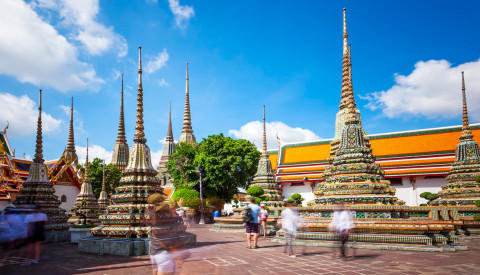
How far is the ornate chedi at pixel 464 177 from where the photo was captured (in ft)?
53.2

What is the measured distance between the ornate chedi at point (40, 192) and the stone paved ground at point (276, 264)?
5883 mm

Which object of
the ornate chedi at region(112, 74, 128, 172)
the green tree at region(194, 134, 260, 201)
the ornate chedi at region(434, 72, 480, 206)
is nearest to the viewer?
the ornate chedi at region(434, 72, 480, 206)

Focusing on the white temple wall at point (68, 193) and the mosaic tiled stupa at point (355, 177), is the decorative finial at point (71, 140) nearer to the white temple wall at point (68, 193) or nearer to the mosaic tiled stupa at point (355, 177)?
the white temple wall at point (68, 193)

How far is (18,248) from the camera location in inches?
346

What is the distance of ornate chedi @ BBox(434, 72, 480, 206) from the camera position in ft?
53.2

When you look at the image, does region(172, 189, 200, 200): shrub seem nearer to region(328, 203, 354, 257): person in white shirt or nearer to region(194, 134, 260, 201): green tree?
region(194, 134, 260, 201): green tree

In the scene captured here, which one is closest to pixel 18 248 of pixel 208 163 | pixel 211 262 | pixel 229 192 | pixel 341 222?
pixel 211 262

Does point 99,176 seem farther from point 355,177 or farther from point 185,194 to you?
point 355,177

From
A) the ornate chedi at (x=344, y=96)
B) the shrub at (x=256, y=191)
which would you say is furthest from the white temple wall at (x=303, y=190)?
the ornate chedi at (x=344, y=96)

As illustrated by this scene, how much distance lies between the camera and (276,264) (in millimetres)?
7508

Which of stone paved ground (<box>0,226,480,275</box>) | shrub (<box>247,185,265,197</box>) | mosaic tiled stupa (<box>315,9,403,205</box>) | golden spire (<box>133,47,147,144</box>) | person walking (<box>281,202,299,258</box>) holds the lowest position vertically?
stone paved ground (<box>0,226,480,275</box>)

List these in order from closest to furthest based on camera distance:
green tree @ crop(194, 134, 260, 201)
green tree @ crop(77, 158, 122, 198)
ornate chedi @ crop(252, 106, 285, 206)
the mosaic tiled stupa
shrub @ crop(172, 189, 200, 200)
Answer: the mosaic tiled stupa
ornate chedi @ crop(252, 106, 285, 206)
shrub @ crop(172, 189, 200, 200)
green tree @ crop(194, 134, 260, 201)
green tree @ crop(77, 158, 122, 198)

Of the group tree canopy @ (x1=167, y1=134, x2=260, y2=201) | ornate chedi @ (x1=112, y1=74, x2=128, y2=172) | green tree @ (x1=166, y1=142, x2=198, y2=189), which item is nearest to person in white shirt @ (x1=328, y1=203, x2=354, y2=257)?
tree canopy @ (x1=167, y1=134, x2=260, y2=201)

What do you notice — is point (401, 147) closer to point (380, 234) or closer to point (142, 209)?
point (380, 234)
